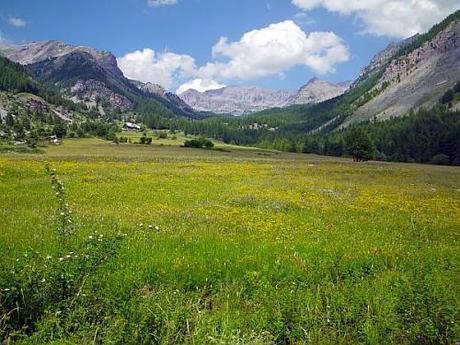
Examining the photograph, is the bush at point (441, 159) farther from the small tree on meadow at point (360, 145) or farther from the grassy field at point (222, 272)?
the grassy field at point (222, 272)

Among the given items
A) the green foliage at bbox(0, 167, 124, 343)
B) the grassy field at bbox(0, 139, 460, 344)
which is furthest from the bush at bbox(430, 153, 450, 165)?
the green foliage at bbox(0, 167, 124, 343)

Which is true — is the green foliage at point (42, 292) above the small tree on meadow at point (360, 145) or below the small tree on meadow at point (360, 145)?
below

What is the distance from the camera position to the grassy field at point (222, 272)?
7.49m

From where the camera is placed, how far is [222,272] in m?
11.6

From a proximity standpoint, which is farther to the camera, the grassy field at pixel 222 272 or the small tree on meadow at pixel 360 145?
the small tree on meadow at pixel 360 145

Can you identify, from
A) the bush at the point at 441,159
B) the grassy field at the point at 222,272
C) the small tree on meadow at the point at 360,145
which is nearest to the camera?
the grassy field at the point at 222,272

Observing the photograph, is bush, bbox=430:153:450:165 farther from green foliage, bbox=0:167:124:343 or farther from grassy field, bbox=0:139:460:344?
green foliage, bbox=0:167:124:343

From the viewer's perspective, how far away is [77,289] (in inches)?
326

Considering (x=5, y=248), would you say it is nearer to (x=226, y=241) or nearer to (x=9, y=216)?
(x=9, y=216)

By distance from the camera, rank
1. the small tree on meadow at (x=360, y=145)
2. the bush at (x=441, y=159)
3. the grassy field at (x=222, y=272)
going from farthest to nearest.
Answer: the bush at (x=441, y=159) < the small tree on meadow at (x=360, y=145) < the grassy field at (x=222, y=272)

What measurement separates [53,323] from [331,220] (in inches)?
602

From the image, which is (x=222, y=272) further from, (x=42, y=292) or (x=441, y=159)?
(x=441, y=159)

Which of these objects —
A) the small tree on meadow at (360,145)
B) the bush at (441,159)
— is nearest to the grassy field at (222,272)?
the small tree on meadow at (360,145)

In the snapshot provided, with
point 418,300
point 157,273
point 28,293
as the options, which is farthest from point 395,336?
point 28,293
